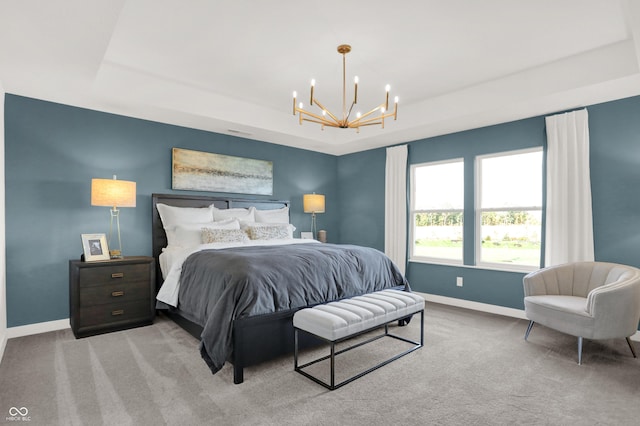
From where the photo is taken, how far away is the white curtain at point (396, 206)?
Answer: 5434mm

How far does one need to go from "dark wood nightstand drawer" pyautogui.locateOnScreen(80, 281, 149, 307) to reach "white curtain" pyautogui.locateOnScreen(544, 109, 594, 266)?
15.0 ft

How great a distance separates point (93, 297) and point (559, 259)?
4.95 m

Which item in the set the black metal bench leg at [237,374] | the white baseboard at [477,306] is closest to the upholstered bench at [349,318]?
the black metal bench leg at [237,374]

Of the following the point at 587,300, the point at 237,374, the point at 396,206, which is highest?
the point at 396,206

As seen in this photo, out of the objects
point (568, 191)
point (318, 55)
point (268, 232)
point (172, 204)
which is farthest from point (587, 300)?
point (172, 204)

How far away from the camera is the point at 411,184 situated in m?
5.51

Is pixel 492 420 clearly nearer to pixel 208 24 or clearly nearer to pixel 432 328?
pixel 432 328

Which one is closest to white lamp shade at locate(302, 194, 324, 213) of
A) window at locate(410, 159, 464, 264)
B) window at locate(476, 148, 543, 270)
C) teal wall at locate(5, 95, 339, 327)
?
window at locate(410, 159, 464, 264)

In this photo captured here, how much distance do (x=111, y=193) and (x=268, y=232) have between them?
1822 mm

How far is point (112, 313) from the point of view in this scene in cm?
350

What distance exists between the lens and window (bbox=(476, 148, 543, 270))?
422 cm

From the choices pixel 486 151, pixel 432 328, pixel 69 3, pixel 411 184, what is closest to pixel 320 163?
pixel 411 184

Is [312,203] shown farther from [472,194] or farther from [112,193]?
[112,193]

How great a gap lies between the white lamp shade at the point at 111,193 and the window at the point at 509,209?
4.34 meters
